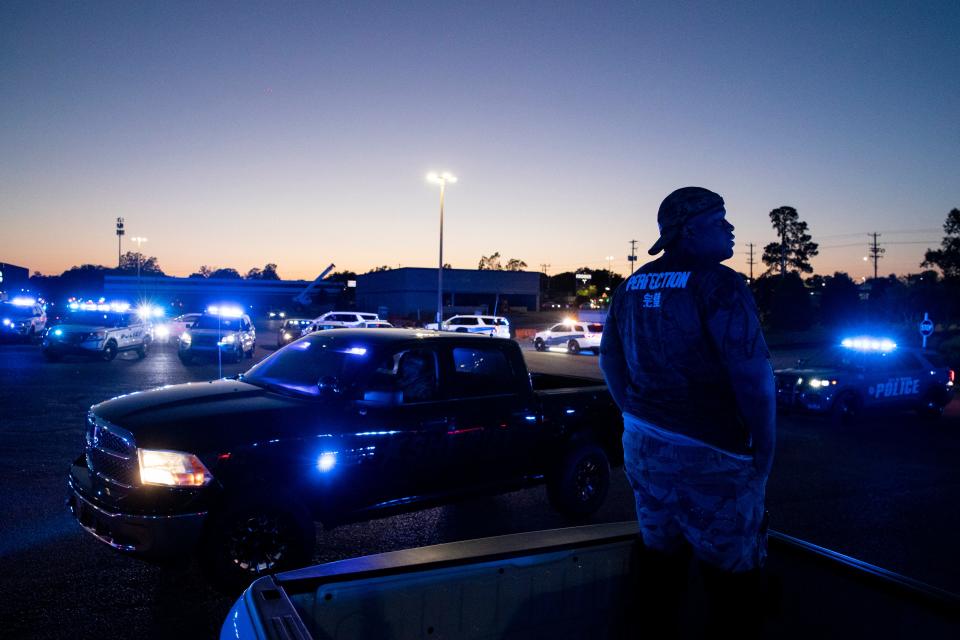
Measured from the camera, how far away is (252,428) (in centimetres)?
422

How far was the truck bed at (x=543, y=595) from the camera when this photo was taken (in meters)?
1.79

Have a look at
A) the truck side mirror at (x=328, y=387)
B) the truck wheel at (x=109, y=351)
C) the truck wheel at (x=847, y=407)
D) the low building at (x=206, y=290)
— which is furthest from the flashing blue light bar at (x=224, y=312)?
the low building at (x=206, y=290)

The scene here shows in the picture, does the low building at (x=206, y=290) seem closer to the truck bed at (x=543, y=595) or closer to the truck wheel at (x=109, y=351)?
the truck wheel at (x=109, y=351)

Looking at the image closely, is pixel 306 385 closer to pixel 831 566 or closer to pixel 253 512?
pixel 253 512

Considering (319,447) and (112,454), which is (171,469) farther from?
(319,447)

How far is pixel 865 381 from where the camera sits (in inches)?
481

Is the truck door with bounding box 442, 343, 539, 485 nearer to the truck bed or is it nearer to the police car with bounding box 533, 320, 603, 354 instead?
the truck bed

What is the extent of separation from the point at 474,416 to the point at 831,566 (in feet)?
11.0

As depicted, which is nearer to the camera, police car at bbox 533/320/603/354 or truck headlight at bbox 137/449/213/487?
truck headlight at bbox 137/449/213/487

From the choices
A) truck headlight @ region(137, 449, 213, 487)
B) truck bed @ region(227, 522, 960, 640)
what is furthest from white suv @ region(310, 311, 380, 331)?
truck bed @ region(227, 522, 960, 640)

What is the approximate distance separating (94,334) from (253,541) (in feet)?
63.3

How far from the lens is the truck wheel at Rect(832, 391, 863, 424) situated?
39.5ft

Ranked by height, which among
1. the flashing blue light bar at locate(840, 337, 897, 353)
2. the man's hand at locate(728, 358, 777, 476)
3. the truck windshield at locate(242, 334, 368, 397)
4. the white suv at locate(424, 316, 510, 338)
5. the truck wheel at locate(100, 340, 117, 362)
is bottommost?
the truck wheel at locate(100, 340, 117, 362)

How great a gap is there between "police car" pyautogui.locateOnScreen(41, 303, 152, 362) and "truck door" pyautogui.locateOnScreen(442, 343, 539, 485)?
746 inches
